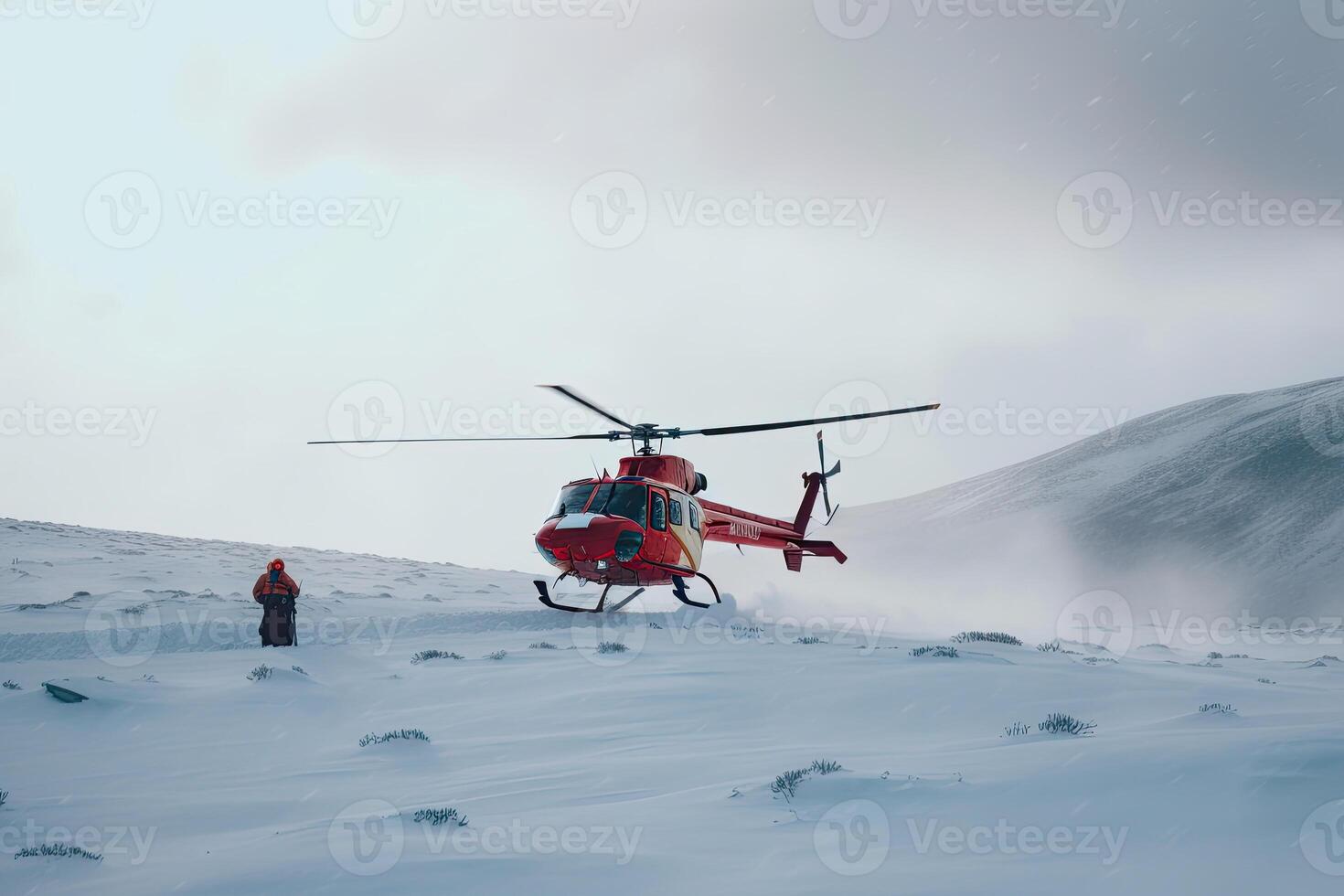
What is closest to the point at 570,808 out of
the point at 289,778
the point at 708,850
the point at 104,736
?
the point at 708,850

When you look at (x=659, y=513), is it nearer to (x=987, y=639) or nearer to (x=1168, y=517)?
(x=987, y=639)

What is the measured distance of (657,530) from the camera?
16484 mm

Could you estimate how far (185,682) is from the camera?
11969 millimetres

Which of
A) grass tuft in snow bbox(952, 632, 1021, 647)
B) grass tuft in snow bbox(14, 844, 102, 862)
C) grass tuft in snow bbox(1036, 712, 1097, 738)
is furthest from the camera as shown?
grass tuft in snow bbox(952, 632, 1021, 647)

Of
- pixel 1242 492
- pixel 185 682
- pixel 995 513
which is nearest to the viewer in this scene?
pixel 185 682

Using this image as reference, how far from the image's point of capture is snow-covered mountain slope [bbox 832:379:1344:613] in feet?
171

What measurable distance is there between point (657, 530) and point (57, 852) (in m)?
11.4

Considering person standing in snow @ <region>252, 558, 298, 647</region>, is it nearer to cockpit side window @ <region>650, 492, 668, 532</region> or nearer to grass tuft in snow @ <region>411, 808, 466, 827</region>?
cockpit side window @ <region>650, 492, 668, 532</region>

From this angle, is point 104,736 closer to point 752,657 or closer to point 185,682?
point 185,682

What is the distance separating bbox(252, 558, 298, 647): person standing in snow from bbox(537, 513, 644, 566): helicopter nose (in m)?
4.75

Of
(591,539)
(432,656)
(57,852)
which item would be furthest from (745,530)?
(57,852)

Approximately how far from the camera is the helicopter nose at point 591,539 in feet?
51.6

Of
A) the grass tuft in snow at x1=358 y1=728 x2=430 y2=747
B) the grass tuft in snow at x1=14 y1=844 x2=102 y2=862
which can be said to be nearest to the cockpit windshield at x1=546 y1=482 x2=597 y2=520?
the grass tuft in snow at x1=358 y1=728 x2=430 y2=747

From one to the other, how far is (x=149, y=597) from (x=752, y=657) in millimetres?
17129
